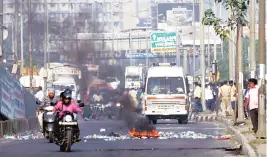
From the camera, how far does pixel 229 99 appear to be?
50.5 meters

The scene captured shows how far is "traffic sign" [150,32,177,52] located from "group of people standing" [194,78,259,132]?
97.4 feet

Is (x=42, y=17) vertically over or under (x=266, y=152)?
over

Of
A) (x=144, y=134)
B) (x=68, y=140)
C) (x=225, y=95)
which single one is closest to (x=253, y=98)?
(x=144, y=134)

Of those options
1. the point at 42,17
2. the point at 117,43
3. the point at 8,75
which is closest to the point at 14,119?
the point at 8,75

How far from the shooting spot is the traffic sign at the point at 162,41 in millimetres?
92500

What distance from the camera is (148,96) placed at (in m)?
47.2

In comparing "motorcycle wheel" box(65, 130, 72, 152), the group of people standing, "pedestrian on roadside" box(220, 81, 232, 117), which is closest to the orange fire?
the group of people standing

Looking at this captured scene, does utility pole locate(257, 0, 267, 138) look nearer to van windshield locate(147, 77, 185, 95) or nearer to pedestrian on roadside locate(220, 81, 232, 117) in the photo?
van windshield locate(147, 77, 185, 95)

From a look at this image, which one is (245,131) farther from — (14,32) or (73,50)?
(14,32)

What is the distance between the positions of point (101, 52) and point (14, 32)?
14.4 meters

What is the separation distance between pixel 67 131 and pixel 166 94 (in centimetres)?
2184

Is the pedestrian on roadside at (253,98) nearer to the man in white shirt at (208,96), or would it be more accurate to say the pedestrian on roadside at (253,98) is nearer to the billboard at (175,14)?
the man in white shirt at (208,96)

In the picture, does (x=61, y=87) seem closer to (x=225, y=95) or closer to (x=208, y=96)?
(x=208, y=96)

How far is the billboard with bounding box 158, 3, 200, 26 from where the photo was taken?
16200cm
